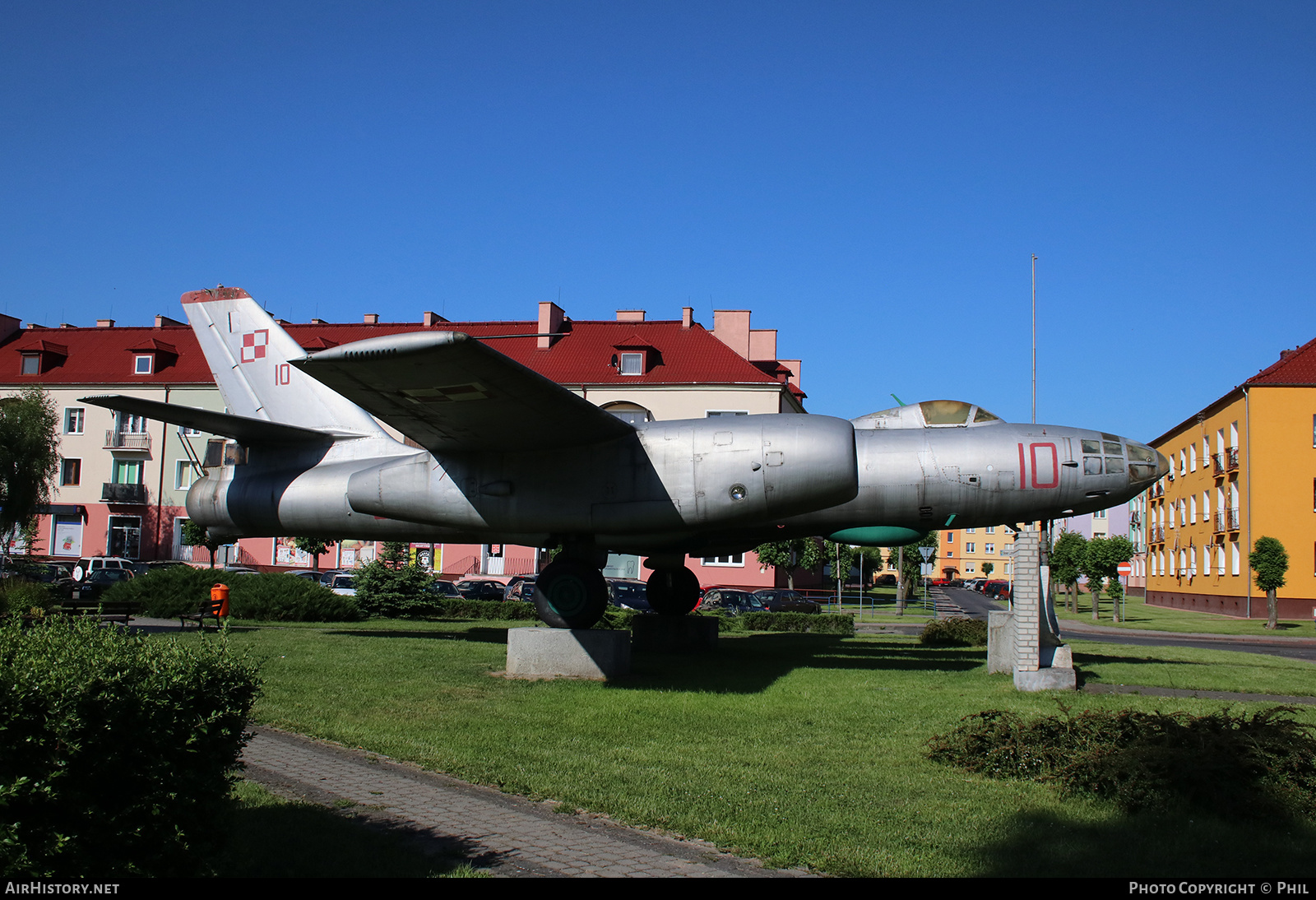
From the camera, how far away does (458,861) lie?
532cm

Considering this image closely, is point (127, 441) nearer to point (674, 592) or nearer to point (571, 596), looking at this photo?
point (674, 592)

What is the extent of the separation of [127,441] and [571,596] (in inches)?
1738

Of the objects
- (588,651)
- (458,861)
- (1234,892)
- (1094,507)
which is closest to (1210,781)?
(1234,892)

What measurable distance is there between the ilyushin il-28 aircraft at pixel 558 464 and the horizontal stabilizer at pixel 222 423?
5 centimetres

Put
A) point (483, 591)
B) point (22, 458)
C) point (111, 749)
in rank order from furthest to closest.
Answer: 1. point (22, 458)
2. point (483, 591)
3. point (111, 749)

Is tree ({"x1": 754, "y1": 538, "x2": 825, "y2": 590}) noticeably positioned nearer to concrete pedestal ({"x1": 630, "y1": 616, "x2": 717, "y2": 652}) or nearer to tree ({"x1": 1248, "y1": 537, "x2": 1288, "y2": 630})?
tree ({"x1": 1248, "y1": 537, "x2": 1288, "y2": 630})

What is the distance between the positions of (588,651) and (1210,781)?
8424 mm

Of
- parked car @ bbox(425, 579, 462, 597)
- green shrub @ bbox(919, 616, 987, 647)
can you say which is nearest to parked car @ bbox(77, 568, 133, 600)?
parked car @ bbox(425, 579, 462, 597)

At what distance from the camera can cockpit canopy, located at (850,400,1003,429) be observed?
1588 centimetres

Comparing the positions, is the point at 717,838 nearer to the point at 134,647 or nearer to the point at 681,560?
the point at 134,647

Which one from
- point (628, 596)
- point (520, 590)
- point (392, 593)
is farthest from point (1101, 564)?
point (392, 593)

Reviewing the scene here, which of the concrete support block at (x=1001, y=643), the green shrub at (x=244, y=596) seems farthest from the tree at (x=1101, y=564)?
the green shrub at (x=244, y=596)

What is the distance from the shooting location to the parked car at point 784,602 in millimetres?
36344

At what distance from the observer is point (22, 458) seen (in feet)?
128
